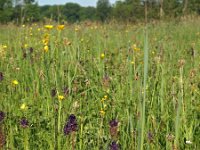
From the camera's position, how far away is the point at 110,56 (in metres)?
3.45

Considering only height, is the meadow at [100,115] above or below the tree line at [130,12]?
below

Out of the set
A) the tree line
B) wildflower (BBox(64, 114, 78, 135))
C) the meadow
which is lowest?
the meadow

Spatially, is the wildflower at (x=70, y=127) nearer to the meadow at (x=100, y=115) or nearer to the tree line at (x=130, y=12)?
the meadow at (x=100, y=115)

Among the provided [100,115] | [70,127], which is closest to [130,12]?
[100,115]

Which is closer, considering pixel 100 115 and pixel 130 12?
pixel 100 115

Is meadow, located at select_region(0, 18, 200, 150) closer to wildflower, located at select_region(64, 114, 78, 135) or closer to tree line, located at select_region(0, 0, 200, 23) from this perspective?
wildflower, located at select_region(64, 114, 78, 135)

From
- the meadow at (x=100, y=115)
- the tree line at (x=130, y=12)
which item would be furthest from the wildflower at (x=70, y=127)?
the tree line at (x=130, y=12)

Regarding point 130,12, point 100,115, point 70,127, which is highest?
point 130,12

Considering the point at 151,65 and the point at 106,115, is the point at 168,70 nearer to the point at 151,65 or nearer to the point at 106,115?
the point at 151,65

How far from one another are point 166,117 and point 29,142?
667 millimetres

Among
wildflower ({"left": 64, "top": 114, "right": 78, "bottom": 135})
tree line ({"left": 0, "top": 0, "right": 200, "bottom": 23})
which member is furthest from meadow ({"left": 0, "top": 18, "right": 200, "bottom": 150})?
tree line ({"left": 0, "top": 0, "right": 200, "bottom": 23})

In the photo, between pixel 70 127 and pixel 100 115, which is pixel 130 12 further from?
pixel 70 127

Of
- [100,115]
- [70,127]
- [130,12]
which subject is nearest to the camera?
[70,127]

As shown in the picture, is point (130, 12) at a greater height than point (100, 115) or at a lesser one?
greater
